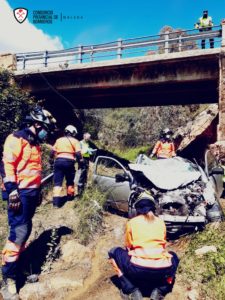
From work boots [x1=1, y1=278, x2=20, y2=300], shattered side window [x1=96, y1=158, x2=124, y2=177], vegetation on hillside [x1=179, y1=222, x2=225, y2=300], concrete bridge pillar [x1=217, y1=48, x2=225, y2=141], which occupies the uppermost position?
concrete bridge pillar [x1=217, y1=48, x2=225, y2=141]

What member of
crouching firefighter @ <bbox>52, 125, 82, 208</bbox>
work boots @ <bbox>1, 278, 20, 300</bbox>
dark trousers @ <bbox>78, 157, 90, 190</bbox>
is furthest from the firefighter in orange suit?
work boots @ <bbox>1, 278, 20, 300</bbox>

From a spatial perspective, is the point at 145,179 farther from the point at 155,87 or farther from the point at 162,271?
the point at 155,87

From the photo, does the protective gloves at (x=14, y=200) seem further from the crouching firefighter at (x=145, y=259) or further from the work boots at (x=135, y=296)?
the work boots at (x=135, y=296)

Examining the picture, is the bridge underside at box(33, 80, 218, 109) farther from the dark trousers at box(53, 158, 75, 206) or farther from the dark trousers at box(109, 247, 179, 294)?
the dark trousers at box(109, 247, 179, 294)

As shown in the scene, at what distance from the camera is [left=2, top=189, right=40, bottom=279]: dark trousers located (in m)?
4.67

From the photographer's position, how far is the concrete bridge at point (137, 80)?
14383mm

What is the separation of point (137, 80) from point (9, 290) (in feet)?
42.3

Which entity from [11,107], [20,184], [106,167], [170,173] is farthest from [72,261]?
[11,107]

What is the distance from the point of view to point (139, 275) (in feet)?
13.8

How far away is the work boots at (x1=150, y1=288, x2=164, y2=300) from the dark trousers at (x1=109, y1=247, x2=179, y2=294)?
57mm

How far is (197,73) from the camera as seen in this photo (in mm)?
14836

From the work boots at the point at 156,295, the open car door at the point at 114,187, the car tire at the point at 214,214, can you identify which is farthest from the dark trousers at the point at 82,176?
the work boots at the point at 156,295

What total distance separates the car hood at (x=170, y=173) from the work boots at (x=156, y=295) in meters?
2.39

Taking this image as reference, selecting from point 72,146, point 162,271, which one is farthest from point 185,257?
point 72,146
